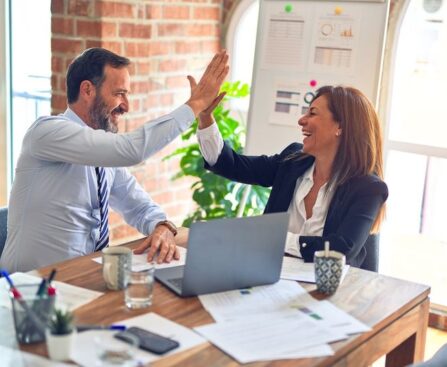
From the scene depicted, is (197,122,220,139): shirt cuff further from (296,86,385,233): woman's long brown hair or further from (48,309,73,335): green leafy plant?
(48,309,73,335): green leafy plant

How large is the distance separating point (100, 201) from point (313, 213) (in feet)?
2.40

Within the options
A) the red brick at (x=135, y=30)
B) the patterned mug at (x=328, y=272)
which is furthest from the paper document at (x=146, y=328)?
the red brick at (x=135, y=30)

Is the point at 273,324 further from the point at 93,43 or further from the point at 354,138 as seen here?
the point at 93,43

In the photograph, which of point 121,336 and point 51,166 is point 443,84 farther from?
point 121,336

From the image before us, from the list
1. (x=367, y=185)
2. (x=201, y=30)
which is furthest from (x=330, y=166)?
(x=201, y=30)

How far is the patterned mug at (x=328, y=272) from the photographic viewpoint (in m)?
1.87

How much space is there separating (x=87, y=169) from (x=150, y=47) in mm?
1411

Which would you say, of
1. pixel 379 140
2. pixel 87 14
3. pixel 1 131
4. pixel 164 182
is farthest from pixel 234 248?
pixel 1 131

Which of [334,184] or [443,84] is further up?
[443,84]

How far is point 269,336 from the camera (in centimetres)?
159

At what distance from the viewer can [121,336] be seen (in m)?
1.51

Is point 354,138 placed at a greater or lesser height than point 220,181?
greater

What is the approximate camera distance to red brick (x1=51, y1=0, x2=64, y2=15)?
11.2 ft

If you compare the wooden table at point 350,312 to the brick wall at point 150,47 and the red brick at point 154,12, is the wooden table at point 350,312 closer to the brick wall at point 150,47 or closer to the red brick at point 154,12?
the brick wall at point 150,47
